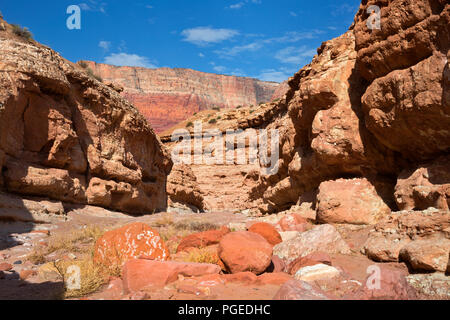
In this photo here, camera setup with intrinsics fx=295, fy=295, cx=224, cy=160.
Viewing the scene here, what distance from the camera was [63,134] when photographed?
377 inches

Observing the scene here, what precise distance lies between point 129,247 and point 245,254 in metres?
1.68

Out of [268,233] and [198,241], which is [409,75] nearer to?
[268,233]

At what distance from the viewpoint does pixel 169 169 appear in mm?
19281

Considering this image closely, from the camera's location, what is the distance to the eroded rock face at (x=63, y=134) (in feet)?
26.1

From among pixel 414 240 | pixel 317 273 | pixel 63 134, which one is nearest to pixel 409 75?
pixel 414 240

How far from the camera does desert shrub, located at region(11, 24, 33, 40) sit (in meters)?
12.4

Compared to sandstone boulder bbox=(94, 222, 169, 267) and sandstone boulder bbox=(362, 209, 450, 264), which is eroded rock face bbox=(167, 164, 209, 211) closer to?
sandstone boulder bbox=(94, 222, 169, 267)

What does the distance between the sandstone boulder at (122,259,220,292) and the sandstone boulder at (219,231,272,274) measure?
0.30 m

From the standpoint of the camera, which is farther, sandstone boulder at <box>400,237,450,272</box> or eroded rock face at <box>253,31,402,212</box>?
eroded rock face at <box>253,31,402,212</box>

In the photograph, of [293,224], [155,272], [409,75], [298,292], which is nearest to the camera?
[298,292]

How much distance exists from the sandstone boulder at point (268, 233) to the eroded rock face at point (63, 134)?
6523 millimetres

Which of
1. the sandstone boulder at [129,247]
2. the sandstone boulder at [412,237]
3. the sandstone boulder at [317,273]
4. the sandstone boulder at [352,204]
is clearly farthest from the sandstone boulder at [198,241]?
the sandstone boulder at [352,204]

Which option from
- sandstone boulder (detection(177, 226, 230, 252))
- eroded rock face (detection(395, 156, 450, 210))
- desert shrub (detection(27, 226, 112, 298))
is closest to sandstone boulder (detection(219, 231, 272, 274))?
sandstone boulder (detection(177, 226, 230, 252))

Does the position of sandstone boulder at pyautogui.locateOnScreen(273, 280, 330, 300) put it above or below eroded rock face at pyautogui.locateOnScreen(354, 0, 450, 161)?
below
